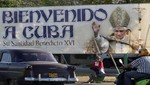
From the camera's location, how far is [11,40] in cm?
2738

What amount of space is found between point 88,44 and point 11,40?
4041 millimetres

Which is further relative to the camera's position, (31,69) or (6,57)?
(6,57)

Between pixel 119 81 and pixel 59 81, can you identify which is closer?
pixel 119 81

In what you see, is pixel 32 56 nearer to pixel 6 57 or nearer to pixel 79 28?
pixel 6 57

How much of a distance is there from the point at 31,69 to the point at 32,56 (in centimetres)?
141

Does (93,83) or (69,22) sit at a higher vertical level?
(69,22)

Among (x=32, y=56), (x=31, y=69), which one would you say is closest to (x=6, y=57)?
(x=32, y=56)

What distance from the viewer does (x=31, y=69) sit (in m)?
17.2

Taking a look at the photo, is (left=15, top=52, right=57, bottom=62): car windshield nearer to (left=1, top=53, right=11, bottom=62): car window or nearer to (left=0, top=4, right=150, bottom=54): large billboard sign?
(left=1, top=53, right=11, bottom=62): car window

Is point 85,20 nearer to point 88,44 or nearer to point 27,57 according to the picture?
point 88,44

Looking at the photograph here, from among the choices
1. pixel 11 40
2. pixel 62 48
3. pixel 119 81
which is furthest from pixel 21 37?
pixel 119 81

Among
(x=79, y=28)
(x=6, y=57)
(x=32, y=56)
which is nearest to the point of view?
(x=32, y=56)

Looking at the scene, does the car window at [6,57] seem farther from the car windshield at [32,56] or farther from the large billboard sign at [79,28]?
the large billboard sign at [79,28]

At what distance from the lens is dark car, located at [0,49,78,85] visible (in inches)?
681
